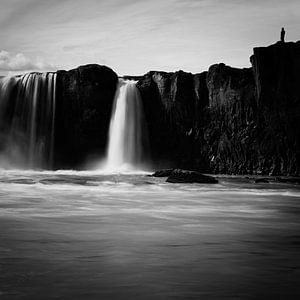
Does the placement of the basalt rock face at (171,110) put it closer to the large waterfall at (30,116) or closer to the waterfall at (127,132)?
the waterfall at (127,132)

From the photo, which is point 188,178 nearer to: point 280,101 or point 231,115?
point 280,101

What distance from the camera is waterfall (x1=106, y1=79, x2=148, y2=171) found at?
38156mm

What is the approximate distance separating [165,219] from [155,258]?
3697 millimetres

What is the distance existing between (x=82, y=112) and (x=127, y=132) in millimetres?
4353

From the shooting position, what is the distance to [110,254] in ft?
17.4

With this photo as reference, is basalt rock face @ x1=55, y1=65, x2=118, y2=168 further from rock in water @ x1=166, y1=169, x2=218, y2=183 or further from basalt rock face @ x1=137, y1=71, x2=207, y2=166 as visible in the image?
rock in water @ x1=166, y1=169, x2=218, y2=183

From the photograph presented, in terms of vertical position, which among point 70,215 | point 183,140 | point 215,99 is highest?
point 215,99

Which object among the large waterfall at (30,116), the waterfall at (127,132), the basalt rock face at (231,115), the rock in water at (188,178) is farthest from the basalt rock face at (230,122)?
the large waterfall at (30,116)

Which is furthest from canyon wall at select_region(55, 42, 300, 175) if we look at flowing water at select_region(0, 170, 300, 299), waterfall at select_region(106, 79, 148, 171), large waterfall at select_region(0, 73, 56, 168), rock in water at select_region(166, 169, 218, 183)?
flowing water at select_region(0, 170, 300, 299)

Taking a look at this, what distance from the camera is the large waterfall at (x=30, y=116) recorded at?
3775cm

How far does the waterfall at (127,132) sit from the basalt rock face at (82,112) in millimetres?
780

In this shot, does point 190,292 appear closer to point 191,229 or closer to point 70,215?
point 191,229

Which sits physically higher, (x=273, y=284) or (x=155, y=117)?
(x=155, y=117)

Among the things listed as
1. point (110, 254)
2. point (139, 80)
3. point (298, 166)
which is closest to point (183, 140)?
point (139, 80)
